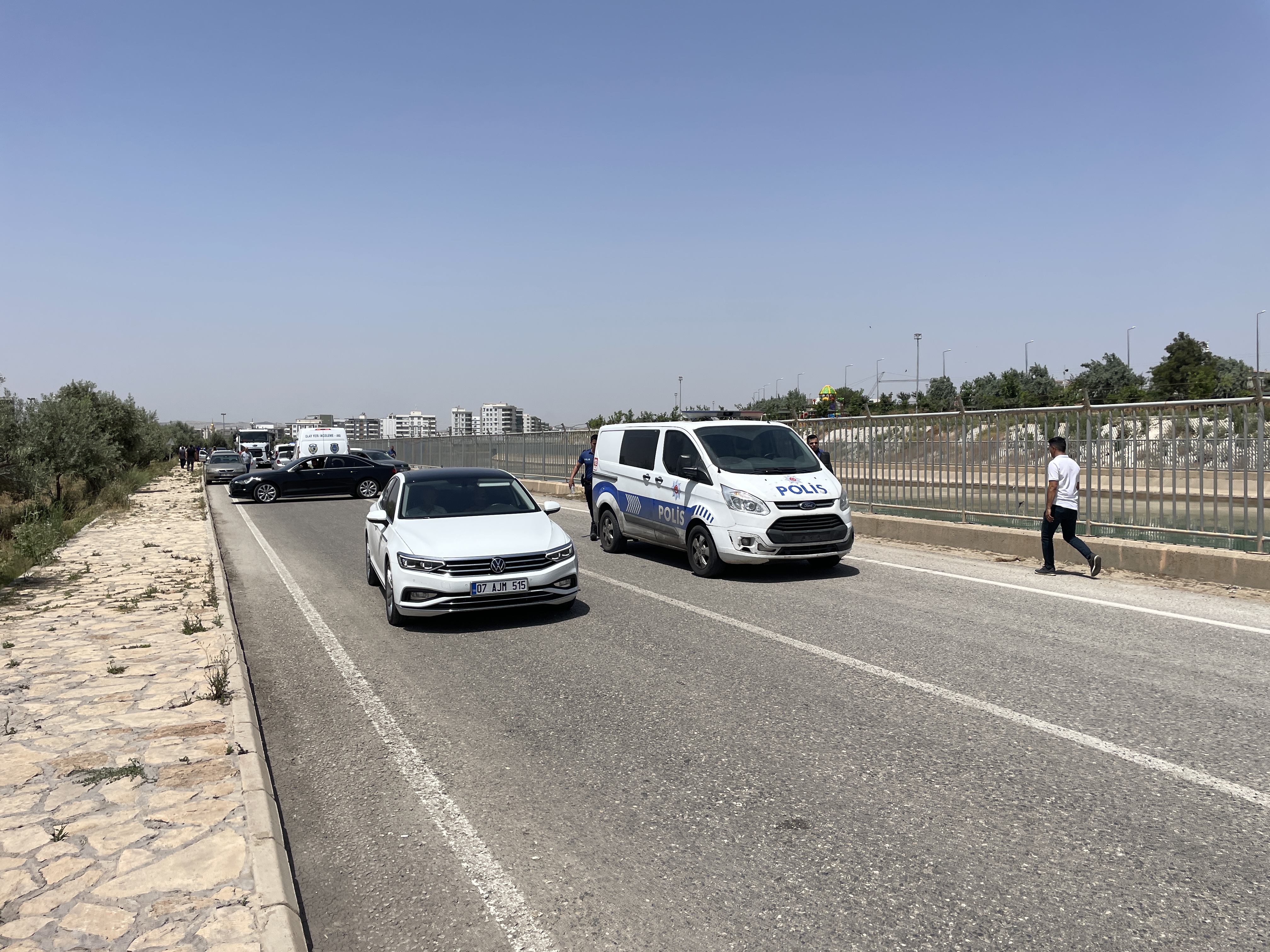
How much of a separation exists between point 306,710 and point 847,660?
154 inches

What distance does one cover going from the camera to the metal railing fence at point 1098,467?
10.1 metres

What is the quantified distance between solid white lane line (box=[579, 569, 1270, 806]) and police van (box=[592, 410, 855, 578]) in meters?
2.05

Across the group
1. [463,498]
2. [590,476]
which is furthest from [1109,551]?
[590,476]

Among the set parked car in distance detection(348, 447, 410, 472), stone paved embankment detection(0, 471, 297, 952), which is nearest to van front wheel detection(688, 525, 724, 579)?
stone paved embankment detection(0, 471, 297, 952)

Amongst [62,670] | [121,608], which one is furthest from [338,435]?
[62,670]

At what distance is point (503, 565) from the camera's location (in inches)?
332

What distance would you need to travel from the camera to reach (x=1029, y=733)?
17.2 ft

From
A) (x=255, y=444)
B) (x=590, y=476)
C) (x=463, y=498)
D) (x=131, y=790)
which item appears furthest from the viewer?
(x=255, y=444)

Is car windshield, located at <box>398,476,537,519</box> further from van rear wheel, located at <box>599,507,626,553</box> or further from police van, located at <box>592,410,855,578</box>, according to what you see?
van rear wheel, located at <box>599,507,626,553</box>

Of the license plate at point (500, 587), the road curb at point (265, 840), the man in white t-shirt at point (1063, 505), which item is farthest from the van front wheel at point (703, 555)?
the road curb at point (265, 840)

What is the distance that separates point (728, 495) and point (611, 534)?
3383mm

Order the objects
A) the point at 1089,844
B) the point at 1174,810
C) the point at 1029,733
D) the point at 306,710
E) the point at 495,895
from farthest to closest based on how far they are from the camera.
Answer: the point at 306,710
the point at 1029,733
the point at 1174,810
the point at 1089,844
the point at 495,895

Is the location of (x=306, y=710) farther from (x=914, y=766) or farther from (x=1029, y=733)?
(x=1029, y=733)

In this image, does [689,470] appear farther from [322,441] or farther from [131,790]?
[322,441]
